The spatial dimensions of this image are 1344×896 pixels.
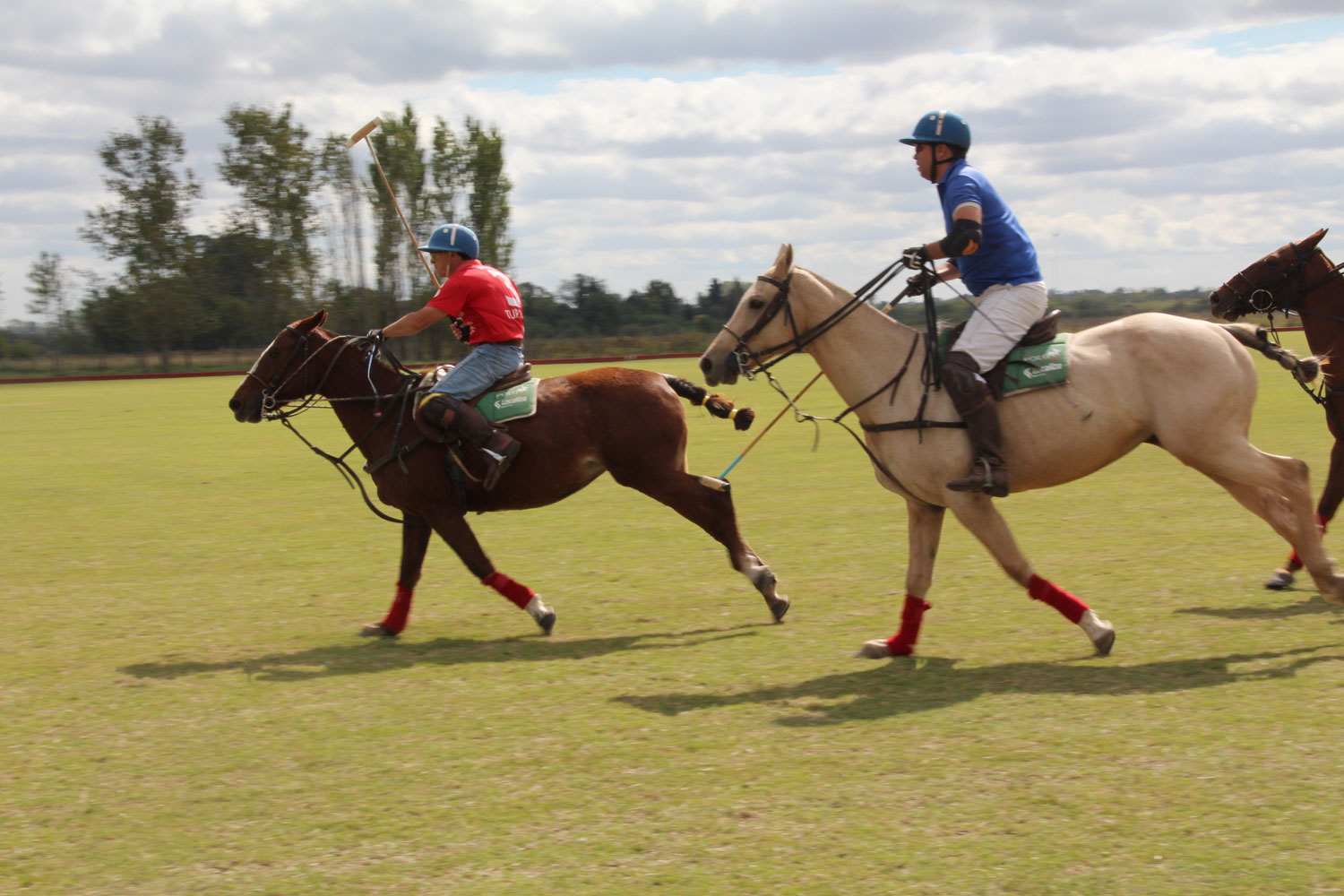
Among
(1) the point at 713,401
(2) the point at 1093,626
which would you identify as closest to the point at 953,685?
(2) the point at 1093,626

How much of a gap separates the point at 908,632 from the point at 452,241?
11.4 ft

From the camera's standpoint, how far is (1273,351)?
21.8 ft

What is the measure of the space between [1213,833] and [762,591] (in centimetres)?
362

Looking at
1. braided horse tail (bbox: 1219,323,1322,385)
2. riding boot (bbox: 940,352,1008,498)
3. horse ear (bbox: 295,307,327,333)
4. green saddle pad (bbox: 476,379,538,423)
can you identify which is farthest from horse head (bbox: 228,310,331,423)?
braided horse tail (bbox: 1219,323,1322,385)

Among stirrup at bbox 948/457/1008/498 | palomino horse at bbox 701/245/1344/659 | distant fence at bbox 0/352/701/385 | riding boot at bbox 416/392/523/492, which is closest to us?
stirrup at bbox 948/457/1008/498

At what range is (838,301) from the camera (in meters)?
6.41

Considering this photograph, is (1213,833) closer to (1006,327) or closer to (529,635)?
(1006,327)

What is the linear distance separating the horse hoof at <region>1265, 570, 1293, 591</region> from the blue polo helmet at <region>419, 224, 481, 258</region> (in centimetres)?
532

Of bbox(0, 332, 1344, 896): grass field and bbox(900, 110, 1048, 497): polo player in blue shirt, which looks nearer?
bbox(0, 332, 1344, 896): grass field

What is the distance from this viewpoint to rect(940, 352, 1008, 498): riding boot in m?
5.96

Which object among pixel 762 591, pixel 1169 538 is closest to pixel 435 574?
pixel 762 591

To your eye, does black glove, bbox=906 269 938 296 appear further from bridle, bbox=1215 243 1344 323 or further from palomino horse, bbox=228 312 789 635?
bridle, bbox=1215 243 1344 323

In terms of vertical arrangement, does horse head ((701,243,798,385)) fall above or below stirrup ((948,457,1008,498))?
above

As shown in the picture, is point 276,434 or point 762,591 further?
point 276,434
